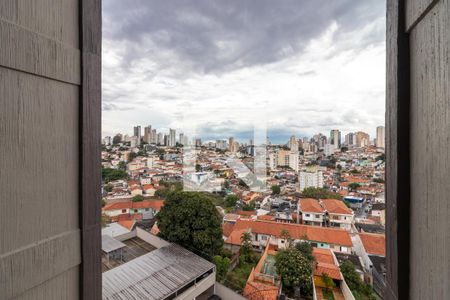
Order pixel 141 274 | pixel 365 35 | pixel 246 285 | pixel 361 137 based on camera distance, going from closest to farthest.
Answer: pixel 365 35
pixel 141 274
pixel 246 285
pixel 361 137

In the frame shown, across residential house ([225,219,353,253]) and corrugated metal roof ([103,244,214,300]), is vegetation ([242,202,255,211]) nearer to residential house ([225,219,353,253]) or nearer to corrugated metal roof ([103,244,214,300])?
residential house ([225,219,353,253])

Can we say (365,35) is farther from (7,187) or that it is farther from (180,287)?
(180,287)

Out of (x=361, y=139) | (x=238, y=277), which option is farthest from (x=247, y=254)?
(x=361, y=139)

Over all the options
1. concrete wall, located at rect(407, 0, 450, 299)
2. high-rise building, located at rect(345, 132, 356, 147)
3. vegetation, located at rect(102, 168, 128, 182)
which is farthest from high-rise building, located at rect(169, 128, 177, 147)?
concrete wall, located at rect(407, 0, 450, 299)

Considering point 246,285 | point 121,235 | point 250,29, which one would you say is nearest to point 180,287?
point 246,285

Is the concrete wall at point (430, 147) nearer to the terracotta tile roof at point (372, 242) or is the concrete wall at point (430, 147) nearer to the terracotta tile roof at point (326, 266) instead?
the terracotta tile roof at point (326, 266)

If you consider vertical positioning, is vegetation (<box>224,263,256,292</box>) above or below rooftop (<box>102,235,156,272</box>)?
below
